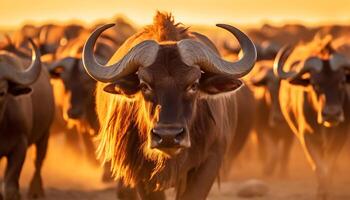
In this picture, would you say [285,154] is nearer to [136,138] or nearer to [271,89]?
[271,89]

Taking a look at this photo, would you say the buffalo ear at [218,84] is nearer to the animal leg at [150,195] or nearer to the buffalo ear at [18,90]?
the animal leg at [150,195]

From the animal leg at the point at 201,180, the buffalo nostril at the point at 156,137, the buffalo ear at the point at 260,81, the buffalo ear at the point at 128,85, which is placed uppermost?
the buffalo ear at the point at 128,85

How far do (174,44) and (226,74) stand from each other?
1.57ft

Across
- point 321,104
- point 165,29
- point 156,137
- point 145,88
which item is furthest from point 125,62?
point 321,104

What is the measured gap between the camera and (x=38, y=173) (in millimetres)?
12102

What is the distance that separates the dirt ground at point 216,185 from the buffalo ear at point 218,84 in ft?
13.1

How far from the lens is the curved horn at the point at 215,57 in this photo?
7.38m

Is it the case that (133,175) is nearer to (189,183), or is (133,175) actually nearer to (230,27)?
(189,183)

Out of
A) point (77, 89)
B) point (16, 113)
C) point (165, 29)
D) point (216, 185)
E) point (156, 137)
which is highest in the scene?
point (165, 29)

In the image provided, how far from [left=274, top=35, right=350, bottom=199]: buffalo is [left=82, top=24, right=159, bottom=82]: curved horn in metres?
4.31

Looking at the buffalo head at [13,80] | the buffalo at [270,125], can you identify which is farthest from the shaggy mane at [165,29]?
the buffalo at [270,125]

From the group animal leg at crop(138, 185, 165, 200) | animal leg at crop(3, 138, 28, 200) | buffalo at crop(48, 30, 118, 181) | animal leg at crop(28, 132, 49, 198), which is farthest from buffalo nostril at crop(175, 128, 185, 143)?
buffalo at crop(48, 30, 118, 181)

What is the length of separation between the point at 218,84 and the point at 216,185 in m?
5.02

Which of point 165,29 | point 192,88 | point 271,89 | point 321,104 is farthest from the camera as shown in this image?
point 271,89
